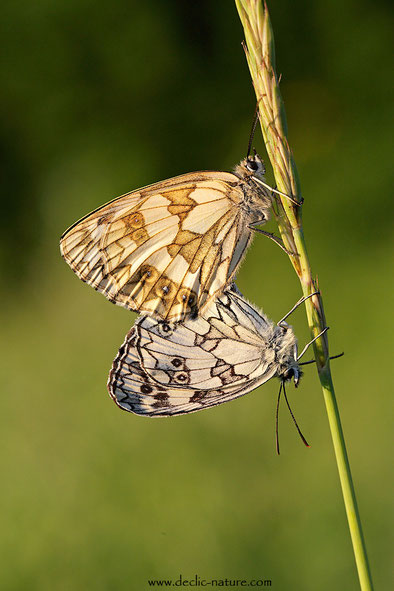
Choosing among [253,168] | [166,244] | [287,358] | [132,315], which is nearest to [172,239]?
[166,244]

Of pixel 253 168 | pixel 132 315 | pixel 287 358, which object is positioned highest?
pixel 253 168

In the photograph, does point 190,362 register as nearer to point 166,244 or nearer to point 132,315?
point 166,244

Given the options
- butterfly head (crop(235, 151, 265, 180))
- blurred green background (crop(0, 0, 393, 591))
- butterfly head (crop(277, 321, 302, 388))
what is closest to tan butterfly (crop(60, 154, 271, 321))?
butterfly head (crop(235, 151, 265, 180))

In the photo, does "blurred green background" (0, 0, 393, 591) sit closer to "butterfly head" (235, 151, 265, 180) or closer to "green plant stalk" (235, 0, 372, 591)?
"butterfly head" (235, 151, 265, 180)

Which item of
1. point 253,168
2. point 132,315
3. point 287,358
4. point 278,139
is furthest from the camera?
point 132,315

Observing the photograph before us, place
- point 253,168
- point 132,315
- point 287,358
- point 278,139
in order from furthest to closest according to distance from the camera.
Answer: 1. point 132,315
2. point 253,168
3. point 287,358
4. point 278,139

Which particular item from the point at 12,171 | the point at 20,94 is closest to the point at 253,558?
the point at 12,171
